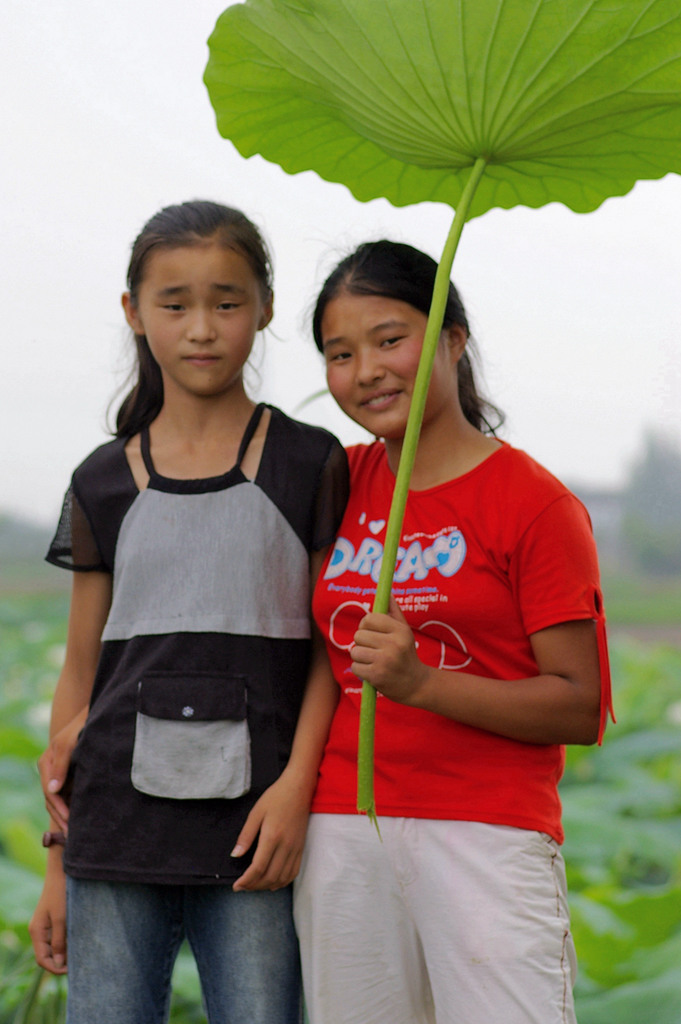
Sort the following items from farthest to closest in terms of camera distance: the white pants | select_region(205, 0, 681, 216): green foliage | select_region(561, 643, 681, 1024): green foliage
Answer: select_region(561, 643, 681, 1024): green foliage < the white pants < select_region(205, 0, 681, 216): green foliage

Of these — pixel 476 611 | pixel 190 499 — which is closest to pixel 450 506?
pixel 476 611

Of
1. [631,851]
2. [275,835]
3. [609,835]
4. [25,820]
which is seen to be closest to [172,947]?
[275,835]

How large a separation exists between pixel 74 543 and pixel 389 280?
40cm

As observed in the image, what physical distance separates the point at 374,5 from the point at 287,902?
0.73 m

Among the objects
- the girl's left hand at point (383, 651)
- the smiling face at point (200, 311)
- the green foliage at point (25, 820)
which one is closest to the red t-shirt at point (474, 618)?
the girl's left hand at point (383, 651)

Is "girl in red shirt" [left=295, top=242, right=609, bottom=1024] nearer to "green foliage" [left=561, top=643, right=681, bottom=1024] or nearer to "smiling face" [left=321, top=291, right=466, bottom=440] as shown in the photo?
"smiling face" [left=321, top=291, right=466, bottom=440]

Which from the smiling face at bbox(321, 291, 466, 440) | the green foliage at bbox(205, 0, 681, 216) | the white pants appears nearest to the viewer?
the green foliage at bbox(205, 0, 681, 216)

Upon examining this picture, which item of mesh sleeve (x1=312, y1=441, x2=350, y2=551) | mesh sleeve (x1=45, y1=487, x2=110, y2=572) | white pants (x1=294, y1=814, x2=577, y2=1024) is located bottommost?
white pants (x1=294, y1=814, x2=577, y2=1024)

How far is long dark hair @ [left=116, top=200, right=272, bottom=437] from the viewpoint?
956 millimetres

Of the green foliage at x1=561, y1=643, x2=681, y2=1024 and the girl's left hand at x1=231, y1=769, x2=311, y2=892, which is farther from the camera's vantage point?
the green foliage at x1=561, y1=643, x2=681, y2=1024

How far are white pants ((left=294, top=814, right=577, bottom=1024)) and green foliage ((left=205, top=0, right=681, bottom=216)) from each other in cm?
56

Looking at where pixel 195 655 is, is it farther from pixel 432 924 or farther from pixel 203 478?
pixel 432 924

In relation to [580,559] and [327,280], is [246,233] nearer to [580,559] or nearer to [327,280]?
[327,280]

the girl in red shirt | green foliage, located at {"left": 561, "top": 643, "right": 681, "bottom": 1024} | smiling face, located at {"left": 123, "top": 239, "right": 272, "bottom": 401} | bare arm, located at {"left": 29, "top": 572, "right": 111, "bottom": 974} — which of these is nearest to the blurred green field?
green foliage, located at {"left": 561, "top": 643, "right": 681, "bottom": 1024}
